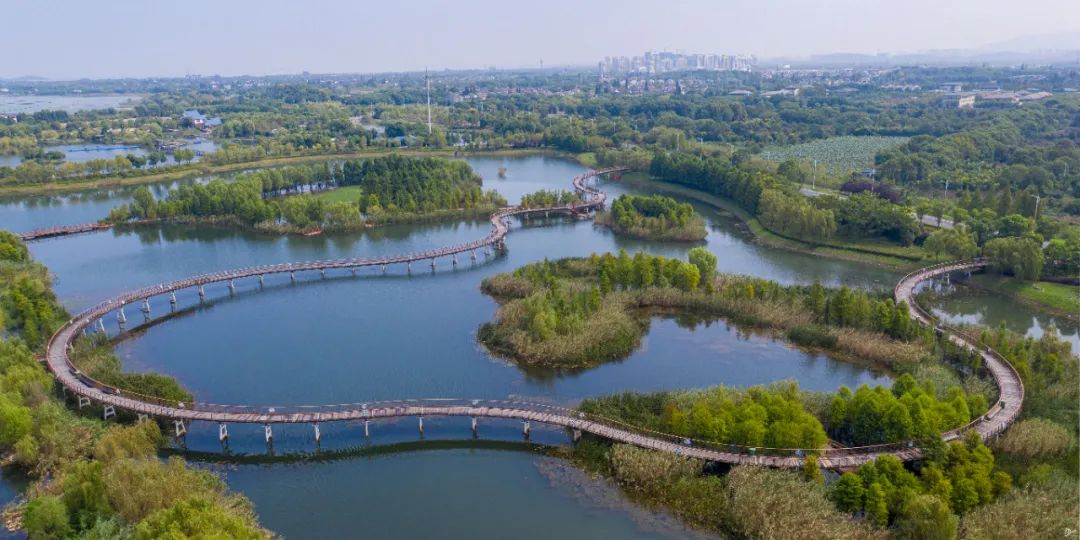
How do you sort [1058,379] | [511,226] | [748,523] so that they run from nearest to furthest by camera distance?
[748,523] < [1058,379] < [511,226]

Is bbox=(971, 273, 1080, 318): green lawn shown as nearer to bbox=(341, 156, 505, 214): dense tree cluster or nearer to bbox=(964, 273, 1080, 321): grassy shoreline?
bbox=(964, 273, 1080, 321): grassy shoreline

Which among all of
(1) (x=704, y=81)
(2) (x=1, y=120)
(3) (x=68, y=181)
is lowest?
(3) (x=68, y=181)

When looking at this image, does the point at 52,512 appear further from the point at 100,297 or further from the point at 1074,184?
the point at 1074,184

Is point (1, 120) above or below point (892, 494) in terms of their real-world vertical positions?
above

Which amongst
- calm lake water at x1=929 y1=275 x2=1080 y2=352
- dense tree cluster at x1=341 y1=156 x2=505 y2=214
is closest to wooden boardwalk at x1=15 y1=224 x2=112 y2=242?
dense tree cluster at x1=341 y1=156 x2=505 y2=214

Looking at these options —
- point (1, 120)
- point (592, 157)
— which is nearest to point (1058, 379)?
point (592, 157)

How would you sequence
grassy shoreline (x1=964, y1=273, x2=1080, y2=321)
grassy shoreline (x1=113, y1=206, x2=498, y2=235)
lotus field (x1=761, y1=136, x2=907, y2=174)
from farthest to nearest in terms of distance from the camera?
lotus field (x1=761, y1=136, x2=907, y2=174) < grassy shoreline (x1=113, y1=206, x2=498, y2=235) < grassy shoreline (x1=964, y1=273, x2=1080, y2=321)

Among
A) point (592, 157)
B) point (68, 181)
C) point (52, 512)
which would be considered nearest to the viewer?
point (52, 512)
